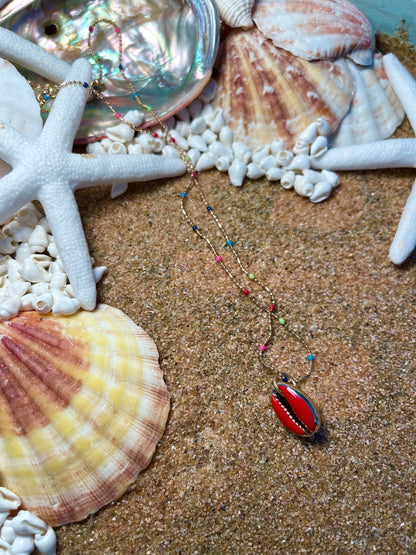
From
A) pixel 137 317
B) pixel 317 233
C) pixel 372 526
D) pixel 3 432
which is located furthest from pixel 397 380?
pixel 3 432

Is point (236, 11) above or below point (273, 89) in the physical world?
above

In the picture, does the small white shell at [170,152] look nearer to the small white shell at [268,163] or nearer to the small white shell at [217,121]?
the small white shell at [217,121]

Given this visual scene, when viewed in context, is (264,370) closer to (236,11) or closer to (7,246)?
(7,246)

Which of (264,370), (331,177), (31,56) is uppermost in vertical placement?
(31,56)

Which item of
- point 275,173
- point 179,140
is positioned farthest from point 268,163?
point 179,140

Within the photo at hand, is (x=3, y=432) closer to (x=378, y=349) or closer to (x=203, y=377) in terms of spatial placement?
(x=203, y=377)

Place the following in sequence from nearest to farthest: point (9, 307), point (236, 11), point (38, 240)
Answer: point (9, 307) → point (38, 240) → point (236, 11)

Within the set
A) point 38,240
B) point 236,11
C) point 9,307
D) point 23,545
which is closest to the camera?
point 23,545
